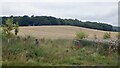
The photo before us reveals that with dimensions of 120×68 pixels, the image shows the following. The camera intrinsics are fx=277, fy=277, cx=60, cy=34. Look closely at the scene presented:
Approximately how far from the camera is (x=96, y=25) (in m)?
36.5

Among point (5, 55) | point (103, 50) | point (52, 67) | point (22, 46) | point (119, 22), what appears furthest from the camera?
point (103, 50)

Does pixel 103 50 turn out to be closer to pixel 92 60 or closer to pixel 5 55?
pixel 92 60

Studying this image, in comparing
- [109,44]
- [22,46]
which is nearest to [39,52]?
[22,46]

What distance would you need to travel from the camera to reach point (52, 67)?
8.02 meters

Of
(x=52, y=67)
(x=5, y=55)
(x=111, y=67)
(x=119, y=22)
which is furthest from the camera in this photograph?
(x=119, y=22)

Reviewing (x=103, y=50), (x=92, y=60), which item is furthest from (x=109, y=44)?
(x=92, y=60)

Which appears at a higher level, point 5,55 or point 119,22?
point 119,22

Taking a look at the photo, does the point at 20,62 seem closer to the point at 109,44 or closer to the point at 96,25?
the point at 109,44

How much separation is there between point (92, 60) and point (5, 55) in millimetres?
3151

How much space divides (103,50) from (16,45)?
396 cm

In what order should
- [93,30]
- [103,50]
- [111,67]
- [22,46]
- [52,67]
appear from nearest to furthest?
[52,67]
[111,67]
[22,46]
[103,50]
[93,30]

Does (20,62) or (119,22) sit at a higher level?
(119,22)

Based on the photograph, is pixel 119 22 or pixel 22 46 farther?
pixel 22 46

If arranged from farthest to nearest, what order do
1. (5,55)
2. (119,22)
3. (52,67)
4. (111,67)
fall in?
(119,22) → (5,55) → (111,67) → (52,67)
